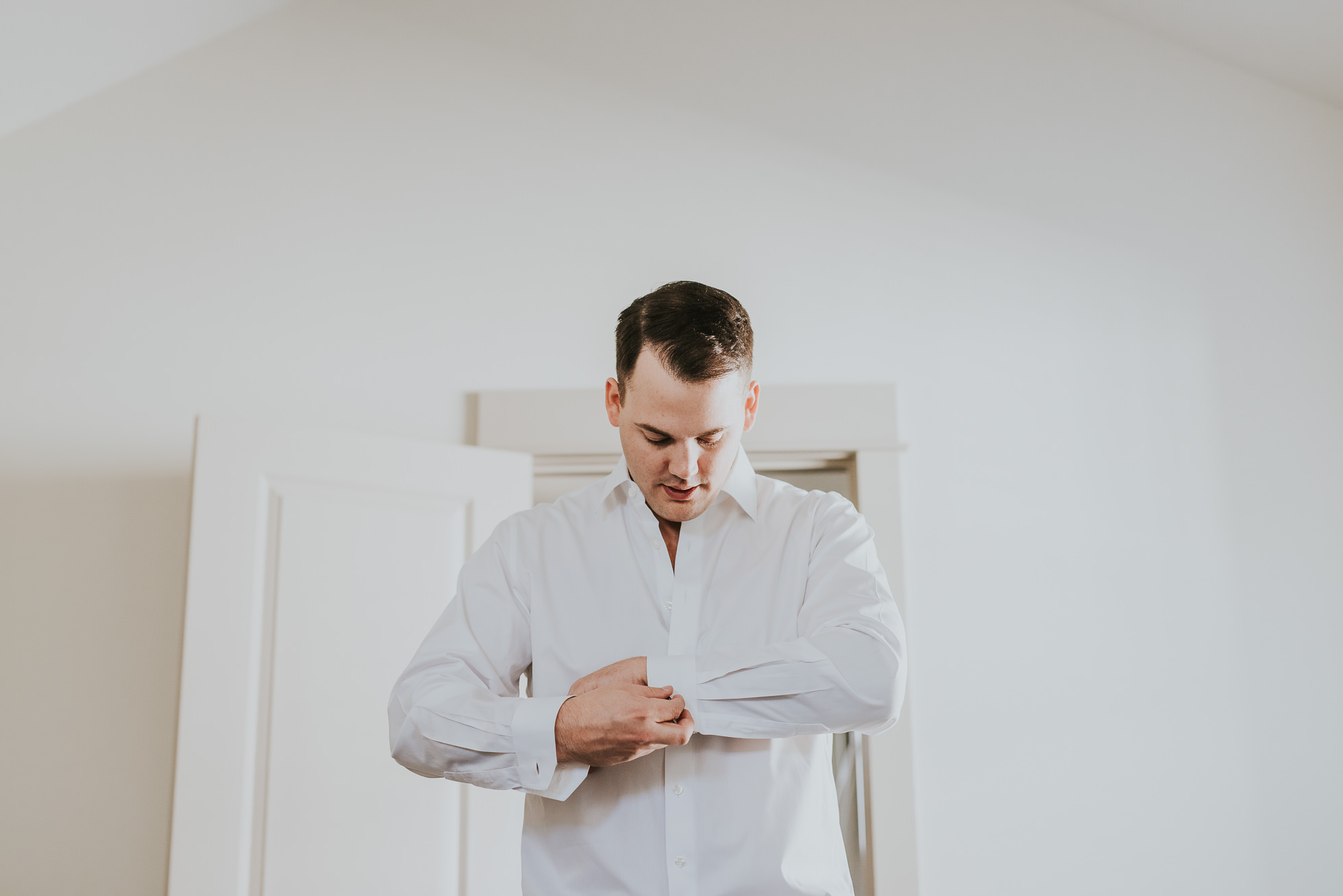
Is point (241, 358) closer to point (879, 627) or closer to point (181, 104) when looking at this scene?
point (181, 104)

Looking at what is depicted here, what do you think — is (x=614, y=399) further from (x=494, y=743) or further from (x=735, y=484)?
(x=494, y=743)

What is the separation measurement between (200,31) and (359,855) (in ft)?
7.17

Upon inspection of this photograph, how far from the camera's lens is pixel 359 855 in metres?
2.19

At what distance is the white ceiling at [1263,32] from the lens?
2.52 m

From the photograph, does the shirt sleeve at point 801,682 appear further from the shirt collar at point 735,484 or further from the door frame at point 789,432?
the door frame at point 789,432

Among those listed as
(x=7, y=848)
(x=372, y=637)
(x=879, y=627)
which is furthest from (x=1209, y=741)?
(x=7, y=848)

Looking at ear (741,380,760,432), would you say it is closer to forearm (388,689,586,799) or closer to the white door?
forearm (388,689,586,799)

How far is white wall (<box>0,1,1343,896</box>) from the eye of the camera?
2.39 meters

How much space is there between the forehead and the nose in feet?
0.06

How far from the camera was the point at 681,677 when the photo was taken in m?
1.16

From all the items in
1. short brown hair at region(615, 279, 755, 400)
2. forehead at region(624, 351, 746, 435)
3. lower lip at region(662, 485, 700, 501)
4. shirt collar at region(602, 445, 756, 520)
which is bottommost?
lower lip at region(662, 485, 700, 501)

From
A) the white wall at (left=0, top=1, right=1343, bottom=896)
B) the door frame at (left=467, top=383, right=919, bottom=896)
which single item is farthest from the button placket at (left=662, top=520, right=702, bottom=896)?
the white wall at (left=0, top=1, right=1343, bottom=896)

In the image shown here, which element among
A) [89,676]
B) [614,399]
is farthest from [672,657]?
[89,676]

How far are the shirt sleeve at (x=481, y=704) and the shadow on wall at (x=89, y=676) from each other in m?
1.27
